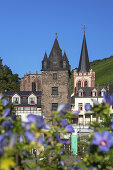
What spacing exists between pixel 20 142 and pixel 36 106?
4492 cm

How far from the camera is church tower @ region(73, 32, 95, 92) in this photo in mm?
78438

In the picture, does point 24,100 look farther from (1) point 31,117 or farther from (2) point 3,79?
(1) point 31,117

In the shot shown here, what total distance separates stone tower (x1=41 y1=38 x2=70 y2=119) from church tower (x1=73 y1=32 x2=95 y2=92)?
32809mm

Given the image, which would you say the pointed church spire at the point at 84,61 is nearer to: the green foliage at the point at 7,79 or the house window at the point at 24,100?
the green foliage at the point at 7,79

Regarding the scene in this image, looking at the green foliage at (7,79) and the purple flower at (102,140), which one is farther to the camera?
the green foliage at (7,79)

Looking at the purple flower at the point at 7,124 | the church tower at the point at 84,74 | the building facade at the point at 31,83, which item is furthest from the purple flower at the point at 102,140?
the church tower at the point at 84,74

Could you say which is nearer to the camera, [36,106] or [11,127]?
[11,127]

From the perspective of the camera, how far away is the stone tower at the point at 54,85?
44.4m

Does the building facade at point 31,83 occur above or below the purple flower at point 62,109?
above

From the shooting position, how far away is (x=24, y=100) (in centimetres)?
4997

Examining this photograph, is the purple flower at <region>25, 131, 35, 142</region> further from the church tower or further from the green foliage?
the church tower

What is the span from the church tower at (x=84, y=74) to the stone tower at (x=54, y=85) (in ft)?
108

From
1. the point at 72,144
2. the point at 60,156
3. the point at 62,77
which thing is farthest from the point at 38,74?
the point at 60,156

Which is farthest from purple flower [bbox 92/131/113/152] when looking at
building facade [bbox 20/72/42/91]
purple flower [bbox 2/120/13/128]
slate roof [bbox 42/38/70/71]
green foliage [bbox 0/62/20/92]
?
building facade [bbox 20/72/42/91]
